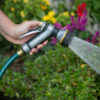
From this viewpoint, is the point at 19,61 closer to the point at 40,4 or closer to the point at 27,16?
the point at 27,16

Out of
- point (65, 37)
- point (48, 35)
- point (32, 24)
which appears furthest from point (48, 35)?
point (32, 24)

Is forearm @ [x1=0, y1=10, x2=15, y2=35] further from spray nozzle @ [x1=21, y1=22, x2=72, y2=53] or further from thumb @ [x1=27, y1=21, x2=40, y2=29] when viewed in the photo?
spray nozzle @ [x1=21, y1=22, x2=72, y2=53]

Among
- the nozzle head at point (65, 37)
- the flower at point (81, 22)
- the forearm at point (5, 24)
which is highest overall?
A: the forearm at point (5, 24)

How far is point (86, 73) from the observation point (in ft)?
4.44

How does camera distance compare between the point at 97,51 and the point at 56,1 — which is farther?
the point at 56,1

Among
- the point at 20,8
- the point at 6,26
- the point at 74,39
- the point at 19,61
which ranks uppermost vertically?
the point at 6,26

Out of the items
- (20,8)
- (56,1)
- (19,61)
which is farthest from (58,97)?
(56,1)

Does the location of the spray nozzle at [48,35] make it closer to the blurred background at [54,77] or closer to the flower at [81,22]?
the blurred background at [54,77]

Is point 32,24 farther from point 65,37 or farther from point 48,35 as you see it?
point 65,37

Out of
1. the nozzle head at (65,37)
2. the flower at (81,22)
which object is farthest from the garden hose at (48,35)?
the flower at (81,22)

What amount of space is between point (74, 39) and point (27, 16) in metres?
1.36

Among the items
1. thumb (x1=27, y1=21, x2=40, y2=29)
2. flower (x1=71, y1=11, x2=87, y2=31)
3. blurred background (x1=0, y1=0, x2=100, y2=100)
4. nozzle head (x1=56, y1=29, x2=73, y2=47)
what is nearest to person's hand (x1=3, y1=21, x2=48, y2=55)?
thumb (x1=27, y1=21, x2=40, y2=29)

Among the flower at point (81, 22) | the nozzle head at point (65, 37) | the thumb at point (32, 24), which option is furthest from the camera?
the flower at point (81, 22)

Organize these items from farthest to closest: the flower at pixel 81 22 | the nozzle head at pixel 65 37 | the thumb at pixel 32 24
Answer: the flower at pixel 81 22
the thumb at pixel 32 24
the nozzle head at pixel 65 37
